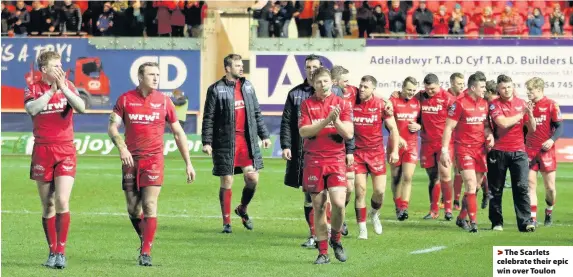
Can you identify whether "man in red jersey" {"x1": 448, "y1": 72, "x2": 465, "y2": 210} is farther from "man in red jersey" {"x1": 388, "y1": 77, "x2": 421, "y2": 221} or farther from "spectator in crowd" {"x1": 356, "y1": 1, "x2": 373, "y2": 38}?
"spectator in crowd" {"x1": 356, "y1": 1, "x2": 373, "y2": 38}

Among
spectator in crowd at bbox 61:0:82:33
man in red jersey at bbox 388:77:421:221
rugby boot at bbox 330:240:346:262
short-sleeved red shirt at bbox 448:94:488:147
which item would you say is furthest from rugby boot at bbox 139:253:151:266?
spectator in crowd at bbox 61:0:82:33

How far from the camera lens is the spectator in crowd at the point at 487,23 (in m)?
36.6

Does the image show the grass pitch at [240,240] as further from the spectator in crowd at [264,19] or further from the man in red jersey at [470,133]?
the spectator in crowd at [264,19]

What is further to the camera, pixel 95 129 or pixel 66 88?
pixel 95 129

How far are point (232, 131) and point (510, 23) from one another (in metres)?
20.8

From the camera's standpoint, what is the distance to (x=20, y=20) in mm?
38375

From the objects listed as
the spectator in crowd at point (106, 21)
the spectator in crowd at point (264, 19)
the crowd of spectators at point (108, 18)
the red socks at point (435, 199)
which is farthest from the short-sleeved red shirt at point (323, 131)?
the spectator in crowd at point (106, 21)

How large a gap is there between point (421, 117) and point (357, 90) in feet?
10.8

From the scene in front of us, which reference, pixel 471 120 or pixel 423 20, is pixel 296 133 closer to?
pixel 471 120

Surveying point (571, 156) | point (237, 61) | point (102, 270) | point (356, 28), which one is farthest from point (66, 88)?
point (356, 28)

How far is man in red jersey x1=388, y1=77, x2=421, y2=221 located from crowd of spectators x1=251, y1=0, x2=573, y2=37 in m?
16.7

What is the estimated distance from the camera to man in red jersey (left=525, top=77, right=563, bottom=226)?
18094 mm

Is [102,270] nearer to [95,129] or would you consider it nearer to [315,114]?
[315,114]

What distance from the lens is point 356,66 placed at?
3678cm
